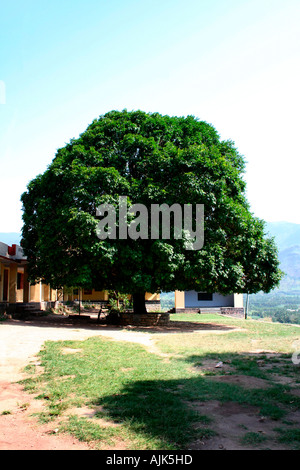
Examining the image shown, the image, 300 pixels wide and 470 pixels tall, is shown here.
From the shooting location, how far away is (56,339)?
11.4 meters

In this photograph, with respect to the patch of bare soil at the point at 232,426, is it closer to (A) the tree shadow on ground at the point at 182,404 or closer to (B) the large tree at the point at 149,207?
(A) the tree shadow on ground at the point at 182,404

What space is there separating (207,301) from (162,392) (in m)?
25.1

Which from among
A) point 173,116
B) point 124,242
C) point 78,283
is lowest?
point 78,283

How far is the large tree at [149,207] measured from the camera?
15.1 metres

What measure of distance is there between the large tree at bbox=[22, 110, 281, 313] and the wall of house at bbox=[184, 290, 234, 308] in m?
12.4

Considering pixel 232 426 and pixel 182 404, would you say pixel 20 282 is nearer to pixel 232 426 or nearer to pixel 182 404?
pixel 182 404

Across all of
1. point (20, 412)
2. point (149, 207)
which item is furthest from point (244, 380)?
point (149, 207)

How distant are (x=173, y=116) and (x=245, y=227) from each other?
7132 mm

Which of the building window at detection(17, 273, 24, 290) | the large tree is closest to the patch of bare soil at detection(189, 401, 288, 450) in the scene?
the large tree

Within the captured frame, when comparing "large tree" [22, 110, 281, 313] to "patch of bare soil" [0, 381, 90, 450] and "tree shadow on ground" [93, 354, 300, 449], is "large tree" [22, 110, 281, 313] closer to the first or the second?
"tree shadow on ground" [93, 354, 300, 449]

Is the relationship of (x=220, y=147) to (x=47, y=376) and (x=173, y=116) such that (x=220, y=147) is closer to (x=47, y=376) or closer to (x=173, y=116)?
(x=173, y=116)

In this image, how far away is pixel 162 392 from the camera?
5.66m

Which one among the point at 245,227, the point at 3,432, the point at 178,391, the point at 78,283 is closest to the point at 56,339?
the point at 78,283

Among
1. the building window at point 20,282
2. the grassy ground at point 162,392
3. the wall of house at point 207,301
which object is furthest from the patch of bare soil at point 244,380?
the building window at point 20,282
